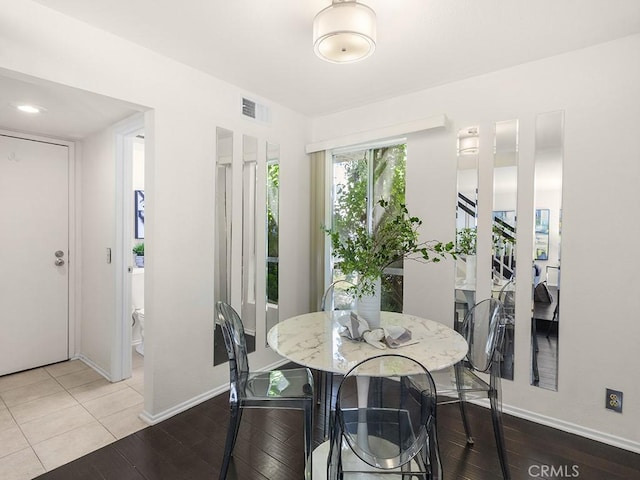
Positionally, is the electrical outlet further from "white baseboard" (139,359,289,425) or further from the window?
"white baseboard" (139,359,289,425)

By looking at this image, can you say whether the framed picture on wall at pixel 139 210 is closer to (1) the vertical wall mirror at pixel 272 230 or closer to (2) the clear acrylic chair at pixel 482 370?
(1) the vertical wall mirror at pixel 272 230

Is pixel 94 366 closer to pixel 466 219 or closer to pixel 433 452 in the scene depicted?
pixel 433 452

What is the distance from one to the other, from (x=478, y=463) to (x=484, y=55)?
8.31ft

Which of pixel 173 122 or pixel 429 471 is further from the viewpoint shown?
pixel 173 122

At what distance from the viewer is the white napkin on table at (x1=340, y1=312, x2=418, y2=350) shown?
177cm

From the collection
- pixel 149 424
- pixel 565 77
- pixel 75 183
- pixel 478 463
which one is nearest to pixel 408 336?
pixel 478 463

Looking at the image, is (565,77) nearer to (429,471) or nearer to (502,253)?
(502,253)

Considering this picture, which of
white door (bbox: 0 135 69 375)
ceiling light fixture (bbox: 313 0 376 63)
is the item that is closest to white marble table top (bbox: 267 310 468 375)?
ceiling light fixture (bbox: 313 0 376 63)

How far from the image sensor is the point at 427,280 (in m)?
2.88

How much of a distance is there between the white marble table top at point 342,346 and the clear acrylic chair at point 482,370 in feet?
0.77

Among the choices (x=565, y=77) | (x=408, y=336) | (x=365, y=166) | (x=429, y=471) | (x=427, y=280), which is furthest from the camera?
(x=365, y=166)

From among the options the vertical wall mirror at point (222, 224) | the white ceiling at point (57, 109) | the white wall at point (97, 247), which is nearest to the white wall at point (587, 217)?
the vertical wall mirror at point (222, 224)

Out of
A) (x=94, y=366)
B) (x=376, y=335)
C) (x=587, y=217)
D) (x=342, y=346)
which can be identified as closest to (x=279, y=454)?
(x=342, y=346)

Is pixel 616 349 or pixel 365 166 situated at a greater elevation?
pixel 365 166
